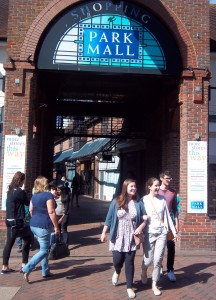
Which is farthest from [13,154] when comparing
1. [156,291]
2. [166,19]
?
[166,19]

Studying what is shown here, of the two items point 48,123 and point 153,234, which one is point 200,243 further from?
point 48,123

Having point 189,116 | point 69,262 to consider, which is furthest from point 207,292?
point 189,116

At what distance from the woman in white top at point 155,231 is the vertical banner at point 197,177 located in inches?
128

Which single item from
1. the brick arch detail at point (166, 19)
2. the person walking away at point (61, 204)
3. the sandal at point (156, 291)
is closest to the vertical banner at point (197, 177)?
the brick arch detail at point (166, 19)

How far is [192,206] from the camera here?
369 inches

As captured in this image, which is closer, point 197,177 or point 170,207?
point 170,207

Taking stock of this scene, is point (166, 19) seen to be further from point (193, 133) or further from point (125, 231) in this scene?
point (125, 231)

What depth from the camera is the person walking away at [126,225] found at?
19.6 ft

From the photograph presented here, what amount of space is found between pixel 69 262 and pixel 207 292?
3038mm

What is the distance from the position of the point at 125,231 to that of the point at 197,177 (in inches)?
156

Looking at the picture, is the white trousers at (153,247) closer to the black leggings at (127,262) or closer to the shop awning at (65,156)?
the black leggings at (127,262)

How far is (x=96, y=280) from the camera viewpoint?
267 inches

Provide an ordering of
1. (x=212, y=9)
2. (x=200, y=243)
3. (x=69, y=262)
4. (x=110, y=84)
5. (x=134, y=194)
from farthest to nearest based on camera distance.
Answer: (x=212, y=9) < (x=110, y=84) < (x=200, y=243) < (x=69, y=262) < (x=134, y=194)

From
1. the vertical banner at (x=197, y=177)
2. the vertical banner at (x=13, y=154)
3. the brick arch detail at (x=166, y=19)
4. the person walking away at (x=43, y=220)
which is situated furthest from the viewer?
the brick arch detail at (x=166, y=19)
